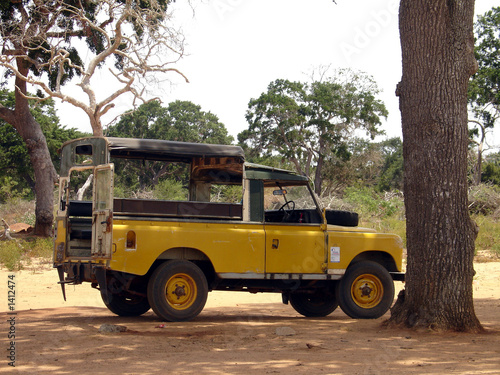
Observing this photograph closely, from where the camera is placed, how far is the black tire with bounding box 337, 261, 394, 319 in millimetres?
9273

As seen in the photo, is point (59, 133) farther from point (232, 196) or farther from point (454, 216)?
point (454, 216)

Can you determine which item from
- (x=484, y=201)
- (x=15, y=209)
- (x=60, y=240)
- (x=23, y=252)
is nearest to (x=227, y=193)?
(x=60, y=240)

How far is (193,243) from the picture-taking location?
8.36m

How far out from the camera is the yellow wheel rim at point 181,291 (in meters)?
8.38

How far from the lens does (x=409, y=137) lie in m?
8.19

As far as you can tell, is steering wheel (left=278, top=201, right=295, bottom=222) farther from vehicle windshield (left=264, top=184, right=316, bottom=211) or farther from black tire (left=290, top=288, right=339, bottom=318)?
black tire (left=290, top=288, right=339, bottom=318)

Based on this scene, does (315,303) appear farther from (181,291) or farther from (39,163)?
(39,163)

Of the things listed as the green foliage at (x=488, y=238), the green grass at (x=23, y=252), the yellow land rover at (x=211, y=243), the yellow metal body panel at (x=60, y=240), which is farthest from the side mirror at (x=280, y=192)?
the green foliage at (x=488, y=238)

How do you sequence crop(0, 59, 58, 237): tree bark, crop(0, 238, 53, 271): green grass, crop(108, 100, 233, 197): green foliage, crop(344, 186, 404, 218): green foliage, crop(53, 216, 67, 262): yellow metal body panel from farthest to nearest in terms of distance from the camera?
crop(108, 100, 233, 197): green foliage
crop(344, 186, 404, 218): green foliage
crop(0, 59, 58, 237): tree bark
crop(0, 238, 53, 271): green grass
crop(53, 216, 67, 262): yellow metal body panel

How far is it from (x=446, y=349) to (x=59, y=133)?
35548 millimetres

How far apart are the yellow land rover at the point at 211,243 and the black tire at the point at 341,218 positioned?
2 cm

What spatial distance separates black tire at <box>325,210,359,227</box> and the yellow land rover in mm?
18

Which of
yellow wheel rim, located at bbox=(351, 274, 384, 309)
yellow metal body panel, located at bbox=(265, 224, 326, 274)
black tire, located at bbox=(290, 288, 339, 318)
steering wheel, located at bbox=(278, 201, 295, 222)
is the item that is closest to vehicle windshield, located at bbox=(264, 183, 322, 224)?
steering wheel, located at bbox=(278, 201, 295, 222)

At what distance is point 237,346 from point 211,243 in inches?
75.3
